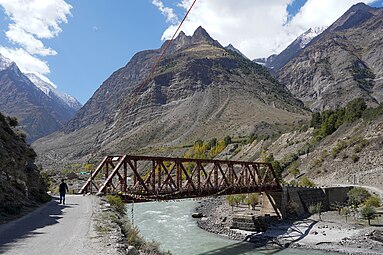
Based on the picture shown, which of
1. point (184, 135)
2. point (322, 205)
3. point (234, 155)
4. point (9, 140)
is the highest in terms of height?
point (184, 135)

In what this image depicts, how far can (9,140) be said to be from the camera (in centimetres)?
2409

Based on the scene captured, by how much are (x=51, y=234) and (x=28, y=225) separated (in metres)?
2.00

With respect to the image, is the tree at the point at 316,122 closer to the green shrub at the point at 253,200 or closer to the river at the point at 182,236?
the green shrub at the point at 253,200

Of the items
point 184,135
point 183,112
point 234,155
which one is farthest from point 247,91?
point 234,155

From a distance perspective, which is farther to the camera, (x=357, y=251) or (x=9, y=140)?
(x=357, y=251)

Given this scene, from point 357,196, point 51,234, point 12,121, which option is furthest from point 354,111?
point 51,234

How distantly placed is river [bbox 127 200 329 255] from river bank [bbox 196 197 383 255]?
1.33 metres

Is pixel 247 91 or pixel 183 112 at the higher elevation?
pixel 247 91

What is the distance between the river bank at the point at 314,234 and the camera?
30.0 metres

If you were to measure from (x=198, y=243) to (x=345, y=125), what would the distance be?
54.1 metres

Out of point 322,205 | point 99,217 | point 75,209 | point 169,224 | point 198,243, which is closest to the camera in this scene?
point 99,217

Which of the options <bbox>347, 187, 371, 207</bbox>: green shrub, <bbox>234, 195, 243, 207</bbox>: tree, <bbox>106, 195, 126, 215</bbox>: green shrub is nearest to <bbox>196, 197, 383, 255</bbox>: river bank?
<bbox>347, 187, 371, 207</bbox>: green shrub

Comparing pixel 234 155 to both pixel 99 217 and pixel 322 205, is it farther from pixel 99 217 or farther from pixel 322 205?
pixel 99 217

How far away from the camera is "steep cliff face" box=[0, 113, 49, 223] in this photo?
54.0 ft
